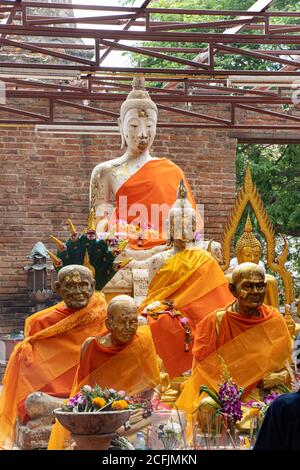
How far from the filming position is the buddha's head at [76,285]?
10492mm

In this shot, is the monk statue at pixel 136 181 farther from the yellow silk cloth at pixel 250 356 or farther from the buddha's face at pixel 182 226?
the yellow silk cloth at pixel 250 356

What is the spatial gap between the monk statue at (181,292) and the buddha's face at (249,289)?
1.30m

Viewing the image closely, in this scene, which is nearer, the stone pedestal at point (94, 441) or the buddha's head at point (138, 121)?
the stone pedestal at point (94, 441)

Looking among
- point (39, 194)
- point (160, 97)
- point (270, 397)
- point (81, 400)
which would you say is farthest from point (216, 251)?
point (39, 194)

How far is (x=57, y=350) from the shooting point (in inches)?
419

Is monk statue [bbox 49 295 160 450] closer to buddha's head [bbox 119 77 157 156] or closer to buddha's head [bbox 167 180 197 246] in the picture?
buddha's head [bbox 167 180 197 246]

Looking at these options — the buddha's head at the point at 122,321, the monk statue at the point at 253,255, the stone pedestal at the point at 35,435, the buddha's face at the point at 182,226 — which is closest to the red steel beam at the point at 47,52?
the buddha's face at the point at 182,226

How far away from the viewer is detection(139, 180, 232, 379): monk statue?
11.3m

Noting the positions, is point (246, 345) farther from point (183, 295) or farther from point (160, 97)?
point (160, 97)

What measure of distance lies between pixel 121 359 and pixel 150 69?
6.45 metres

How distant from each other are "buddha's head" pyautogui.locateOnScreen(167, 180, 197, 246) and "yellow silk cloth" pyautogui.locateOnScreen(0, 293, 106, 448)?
3.64ft

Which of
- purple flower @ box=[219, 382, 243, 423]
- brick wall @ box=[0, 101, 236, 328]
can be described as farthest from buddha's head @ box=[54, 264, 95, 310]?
brick wall @ box=[0, 101, 236, 328]

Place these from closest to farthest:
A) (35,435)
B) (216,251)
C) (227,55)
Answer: (35,435), (216,251), (227,55)
